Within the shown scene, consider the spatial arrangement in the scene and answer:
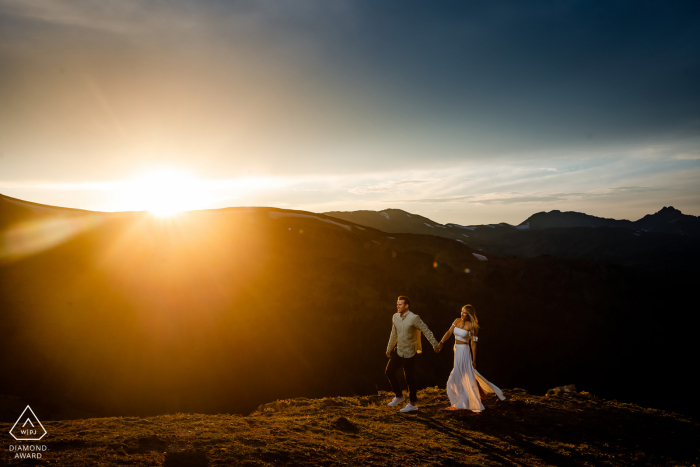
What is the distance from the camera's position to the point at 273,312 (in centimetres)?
3356

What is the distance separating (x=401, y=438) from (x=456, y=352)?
9.35 ft

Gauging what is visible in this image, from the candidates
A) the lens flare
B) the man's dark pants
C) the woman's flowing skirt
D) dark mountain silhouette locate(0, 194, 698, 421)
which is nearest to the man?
the man's dark pants

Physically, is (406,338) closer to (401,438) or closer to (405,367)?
(405,367)

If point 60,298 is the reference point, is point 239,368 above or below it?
below

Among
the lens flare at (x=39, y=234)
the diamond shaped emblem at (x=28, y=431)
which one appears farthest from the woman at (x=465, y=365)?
the lens flare at (x=39, y=234)

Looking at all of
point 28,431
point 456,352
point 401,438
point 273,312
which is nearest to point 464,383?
point 456,352

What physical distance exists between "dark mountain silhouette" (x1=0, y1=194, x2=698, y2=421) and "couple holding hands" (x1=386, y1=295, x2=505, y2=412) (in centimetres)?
1627

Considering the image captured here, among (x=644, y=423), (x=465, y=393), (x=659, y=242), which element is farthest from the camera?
(x=659, y=242)

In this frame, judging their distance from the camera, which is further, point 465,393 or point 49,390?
point 49,390

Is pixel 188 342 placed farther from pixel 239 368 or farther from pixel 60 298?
pixel 60 298

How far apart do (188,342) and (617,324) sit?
59970 millimetres

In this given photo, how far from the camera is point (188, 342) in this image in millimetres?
26500

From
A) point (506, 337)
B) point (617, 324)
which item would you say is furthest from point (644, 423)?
point (617, 324)

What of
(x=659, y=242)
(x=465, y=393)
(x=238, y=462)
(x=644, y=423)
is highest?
(x=238, y=462)
